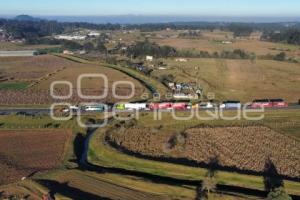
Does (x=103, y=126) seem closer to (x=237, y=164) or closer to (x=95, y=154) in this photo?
(x=95, y=154)

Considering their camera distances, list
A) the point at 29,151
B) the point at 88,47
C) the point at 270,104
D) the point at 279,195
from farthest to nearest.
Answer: the point at 88,47 → the point at 270,104 → the point at 29,151 → the point at 279,195

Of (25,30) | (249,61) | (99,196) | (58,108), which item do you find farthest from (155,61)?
(25,30)

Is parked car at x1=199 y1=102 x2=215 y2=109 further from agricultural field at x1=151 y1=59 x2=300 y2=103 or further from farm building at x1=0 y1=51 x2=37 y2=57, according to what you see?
farm building at x1=0 y1=51 x2=37 y2=57

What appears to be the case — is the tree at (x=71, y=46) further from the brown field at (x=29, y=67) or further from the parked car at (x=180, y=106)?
the parked car at (x=180, y=106)

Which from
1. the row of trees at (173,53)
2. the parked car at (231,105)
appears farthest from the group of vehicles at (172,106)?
the row of trees at (173,53)

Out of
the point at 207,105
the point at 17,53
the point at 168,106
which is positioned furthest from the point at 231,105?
the point at 17,53

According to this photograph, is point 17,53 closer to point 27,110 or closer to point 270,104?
point 27,110
